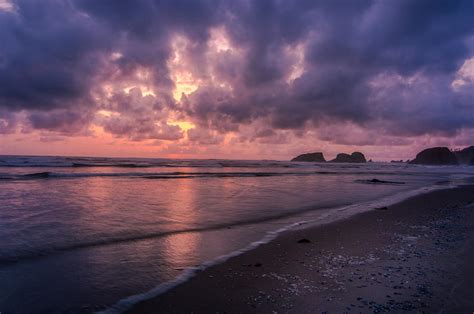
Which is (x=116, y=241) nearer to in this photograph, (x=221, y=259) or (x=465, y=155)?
(x=221, y=259)

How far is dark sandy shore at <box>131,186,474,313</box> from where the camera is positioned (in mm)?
5211

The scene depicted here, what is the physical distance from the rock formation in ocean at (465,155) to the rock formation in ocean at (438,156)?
990 cm

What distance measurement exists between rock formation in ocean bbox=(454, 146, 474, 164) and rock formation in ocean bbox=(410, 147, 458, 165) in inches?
390

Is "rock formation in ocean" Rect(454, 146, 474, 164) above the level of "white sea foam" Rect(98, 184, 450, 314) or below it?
above

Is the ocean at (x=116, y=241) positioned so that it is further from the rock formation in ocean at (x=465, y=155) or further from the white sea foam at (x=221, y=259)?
the rock formation in ocean at (x=465, y=155)

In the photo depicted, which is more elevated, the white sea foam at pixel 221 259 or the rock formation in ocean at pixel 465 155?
the rock formation in ocean at pixel 465 155

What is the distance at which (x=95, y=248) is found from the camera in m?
8.62

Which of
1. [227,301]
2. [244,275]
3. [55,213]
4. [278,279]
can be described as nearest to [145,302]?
[227,301]

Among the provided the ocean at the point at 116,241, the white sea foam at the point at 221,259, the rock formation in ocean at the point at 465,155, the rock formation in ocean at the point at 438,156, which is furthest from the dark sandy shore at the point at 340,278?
the rock formation in ocean at the point at 465,155

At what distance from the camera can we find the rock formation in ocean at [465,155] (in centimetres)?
18532

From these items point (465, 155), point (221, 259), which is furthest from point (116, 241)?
point (465, 155)

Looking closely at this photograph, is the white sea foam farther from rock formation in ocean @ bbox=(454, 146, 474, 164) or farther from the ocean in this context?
rock formation in ocean @ bbox=(454, 146, 474, 164)

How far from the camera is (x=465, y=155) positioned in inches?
7505

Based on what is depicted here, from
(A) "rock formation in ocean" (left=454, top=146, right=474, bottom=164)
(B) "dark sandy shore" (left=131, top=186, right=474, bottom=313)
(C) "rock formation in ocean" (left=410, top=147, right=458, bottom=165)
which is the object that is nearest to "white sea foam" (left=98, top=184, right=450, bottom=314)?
(B) "dark sandy shore" (left=131, top=186, right=474, bottom=313)
